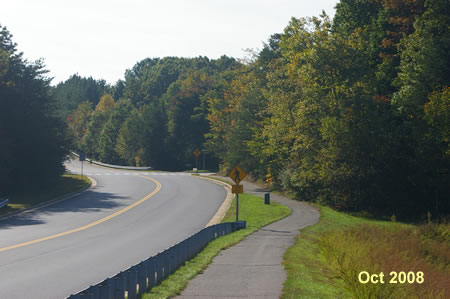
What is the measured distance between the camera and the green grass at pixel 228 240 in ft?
42.6

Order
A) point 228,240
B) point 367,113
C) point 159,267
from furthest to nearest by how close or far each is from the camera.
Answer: point 367,113
point 228,240
point 159,267

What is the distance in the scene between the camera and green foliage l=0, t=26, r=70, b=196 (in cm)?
4412

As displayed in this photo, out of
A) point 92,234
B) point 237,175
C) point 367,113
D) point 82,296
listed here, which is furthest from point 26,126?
point 82,296

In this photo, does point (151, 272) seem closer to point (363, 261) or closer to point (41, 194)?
point (363, 261)

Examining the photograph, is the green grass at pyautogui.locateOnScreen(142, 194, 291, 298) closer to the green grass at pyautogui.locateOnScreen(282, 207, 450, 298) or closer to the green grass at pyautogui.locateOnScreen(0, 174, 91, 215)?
the green grass at pyautogui.locateOnScreen(282, 207, 450, 298)

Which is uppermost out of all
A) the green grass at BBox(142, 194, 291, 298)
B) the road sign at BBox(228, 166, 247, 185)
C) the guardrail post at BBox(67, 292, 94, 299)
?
the road sign at BBox(228, 166, 247, 185)

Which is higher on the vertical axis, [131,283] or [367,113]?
[367,113]

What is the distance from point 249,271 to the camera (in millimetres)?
15438

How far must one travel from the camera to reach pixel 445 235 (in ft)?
93.6

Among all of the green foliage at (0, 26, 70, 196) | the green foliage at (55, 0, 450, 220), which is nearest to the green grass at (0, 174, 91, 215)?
the green foliage at (0, 26, 70, 196)

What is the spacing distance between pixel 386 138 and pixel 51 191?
27.0 meters

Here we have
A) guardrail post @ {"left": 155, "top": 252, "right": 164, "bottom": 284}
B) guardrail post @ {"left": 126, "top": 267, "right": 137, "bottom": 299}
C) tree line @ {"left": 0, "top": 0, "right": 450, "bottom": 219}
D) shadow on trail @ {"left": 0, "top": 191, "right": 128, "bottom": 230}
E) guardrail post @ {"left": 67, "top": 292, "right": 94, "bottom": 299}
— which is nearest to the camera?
guardrail post @ {"left": 67, "top": 292, "right": 94, "bottom": 299}

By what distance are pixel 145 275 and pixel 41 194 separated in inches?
1274

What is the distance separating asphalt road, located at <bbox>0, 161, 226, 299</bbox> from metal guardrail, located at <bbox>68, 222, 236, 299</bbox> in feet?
6.13
